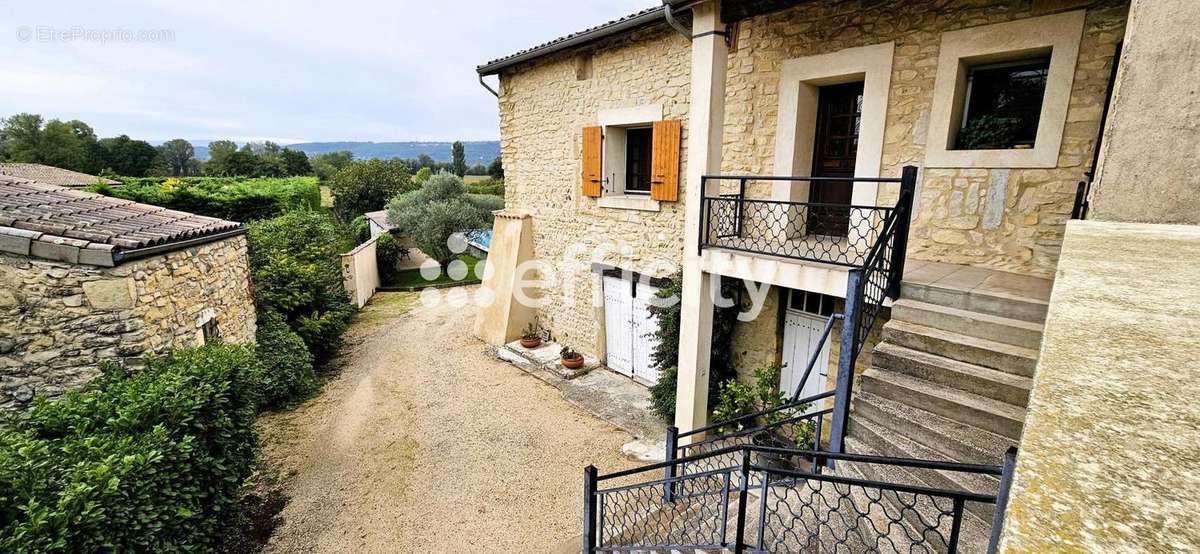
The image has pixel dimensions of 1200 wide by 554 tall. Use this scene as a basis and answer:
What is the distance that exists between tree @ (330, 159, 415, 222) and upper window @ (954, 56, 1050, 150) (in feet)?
92.5

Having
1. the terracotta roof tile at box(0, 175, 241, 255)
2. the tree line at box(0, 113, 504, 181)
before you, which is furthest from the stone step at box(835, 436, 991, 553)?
the tree line at box(0, 113, 504, 181)

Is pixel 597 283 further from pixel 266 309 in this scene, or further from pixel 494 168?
pixel 494 168

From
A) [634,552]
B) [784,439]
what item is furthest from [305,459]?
[784,439]

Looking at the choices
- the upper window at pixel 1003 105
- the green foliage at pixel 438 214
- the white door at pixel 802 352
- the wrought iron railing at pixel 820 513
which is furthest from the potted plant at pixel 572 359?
the green foliage at pixel 438 214

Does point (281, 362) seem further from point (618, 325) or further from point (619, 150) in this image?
point (619, 150)

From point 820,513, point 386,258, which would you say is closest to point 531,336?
point 820,513

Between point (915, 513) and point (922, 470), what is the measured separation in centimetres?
41

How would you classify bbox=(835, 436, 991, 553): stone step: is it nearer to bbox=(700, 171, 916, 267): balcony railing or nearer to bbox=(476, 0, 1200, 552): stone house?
bbox=(476, 0, 1200, 552): stone house

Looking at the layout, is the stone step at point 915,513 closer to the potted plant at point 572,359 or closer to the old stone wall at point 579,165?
the old stone wall at point 579,165

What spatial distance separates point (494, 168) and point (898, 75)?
141ft

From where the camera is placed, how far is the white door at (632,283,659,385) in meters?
8.64

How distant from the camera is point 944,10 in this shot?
471 centimetres

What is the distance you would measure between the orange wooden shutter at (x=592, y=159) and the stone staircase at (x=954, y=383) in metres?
5.48

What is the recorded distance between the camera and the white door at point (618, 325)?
29.6 ft
